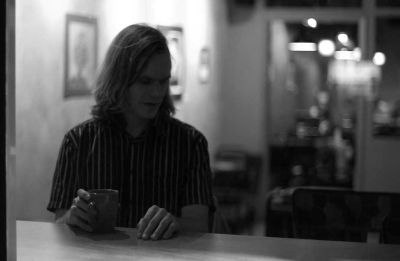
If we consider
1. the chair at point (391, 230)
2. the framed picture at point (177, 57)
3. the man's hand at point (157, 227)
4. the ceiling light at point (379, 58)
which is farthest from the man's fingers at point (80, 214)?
the ceiling light at point (379, 58)

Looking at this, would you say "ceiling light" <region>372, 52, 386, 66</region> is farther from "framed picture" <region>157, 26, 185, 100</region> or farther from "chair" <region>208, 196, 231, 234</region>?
"chair" <region>208, 196, 231, 234</region>

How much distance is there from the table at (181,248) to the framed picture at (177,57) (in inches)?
168

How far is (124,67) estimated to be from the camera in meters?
1.85

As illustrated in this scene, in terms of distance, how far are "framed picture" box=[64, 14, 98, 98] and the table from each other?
2.52 meters

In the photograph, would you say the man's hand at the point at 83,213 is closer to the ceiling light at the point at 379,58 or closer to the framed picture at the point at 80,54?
the framed picture at the point at 80,54

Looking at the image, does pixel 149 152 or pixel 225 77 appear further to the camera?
pixel 225 77

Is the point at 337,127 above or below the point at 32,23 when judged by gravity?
below

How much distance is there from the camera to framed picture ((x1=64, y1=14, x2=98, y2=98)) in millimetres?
3910

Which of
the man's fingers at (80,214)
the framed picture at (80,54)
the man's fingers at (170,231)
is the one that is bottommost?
the man's fingers at (170,231)

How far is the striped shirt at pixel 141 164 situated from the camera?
183cm

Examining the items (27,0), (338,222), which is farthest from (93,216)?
(27,0)

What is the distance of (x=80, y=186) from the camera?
182 centimetres

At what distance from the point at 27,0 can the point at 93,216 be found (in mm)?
2232
